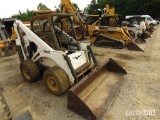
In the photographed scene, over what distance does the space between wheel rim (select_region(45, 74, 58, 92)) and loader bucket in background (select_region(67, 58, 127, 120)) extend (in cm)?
70

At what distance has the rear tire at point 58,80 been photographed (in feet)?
11.9

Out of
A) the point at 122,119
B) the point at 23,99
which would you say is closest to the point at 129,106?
the point at 122,119

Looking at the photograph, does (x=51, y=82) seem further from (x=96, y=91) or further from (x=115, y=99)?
(x=115, y=99)

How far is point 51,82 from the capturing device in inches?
153

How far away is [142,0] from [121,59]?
1002 inches

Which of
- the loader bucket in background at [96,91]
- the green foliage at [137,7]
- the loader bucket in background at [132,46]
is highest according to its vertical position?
the green foliage at [137,7]

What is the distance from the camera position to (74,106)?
318 cm

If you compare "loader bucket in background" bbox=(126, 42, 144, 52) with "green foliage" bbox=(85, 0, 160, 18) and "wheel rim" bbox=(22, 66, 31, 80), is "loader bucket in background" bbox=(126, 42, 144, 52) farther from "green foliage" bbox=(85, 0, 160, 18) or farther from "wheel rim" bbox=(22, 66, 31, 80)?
"green foliage" bbox=(85, 0, 160, 18)

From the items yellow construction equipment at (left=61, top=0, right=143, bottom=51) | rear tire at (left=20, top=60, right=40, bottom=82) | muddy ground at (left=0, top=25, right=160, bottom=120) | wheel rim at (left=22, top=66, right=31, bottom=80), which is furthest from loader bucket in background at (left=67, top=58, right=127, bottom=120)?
yellow construction equipment at (left=61, top=0, right=143, bottom=51)

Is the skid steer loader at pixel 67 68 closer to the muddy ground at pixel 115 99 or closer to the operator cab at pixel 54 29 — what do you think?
the operator cab at pixel 54 29

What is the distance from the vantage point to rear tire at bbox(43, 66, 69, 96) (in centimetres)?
361

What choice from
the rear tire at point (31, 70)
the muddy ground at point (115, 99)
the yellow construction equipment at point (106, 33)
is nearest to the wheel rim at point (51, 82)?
the muddy ground at point (115, 99)

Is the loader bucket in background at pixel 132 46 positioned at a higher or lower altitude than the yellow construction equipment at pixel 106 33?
lower

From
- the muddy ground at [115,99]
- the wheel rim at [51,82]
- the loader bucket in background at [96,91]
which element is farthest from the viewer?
the wheel rim at [51,82]
